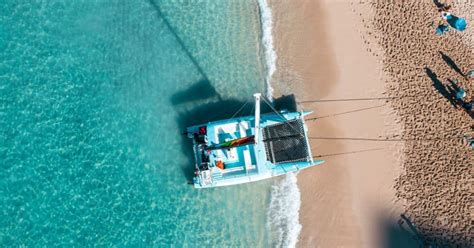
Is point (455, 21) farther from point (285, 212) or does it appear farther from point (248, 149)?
point (285, 212)

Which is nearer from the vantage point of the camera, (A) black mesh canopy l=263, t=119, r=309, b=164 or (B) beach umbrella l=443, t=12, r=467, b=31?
(A) black mesh canopy l=263, t=119, r=309, b=164

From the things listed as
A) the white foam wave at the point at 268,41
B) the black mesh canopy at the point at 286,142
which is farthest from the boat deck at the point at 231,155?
the white foam wave at the point at 268,41

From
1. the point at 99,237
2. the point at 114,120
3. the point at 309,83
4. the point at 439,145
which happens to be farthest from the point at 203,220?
the point at 439,145

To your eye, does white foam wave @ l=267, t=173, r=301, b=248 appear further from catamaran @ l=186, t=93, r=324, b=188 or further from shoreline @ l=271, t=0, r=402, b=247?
catamaran @ l=186, t=93, r=324, b=188

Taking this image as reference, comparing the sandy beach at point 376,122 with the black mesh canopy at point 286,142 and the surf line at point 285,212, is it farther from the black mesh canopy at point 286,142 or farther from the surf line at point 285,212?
the black mesh canopy at point 286,142

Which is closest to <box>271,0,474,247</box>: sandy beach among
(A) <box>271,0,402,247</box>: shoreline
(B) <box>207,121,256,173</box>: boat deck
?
(A) <box>271,0,402,247</box>: shoreline

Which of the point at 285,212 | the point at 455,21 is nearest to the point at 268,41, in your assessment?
the point at 285,212

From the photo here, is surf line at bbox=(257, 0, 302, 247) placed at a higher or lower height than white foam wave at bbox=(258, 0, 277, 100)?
lower
